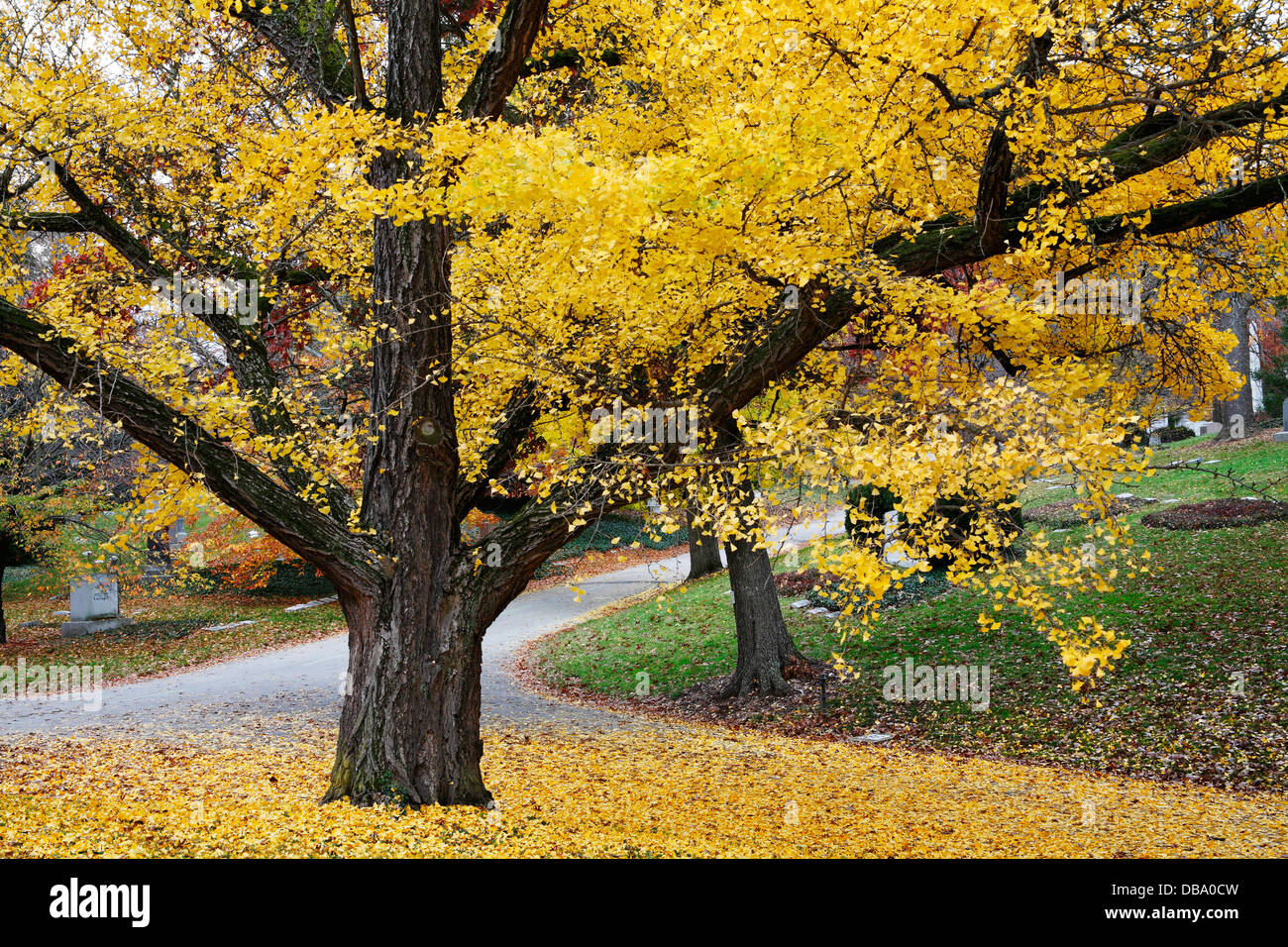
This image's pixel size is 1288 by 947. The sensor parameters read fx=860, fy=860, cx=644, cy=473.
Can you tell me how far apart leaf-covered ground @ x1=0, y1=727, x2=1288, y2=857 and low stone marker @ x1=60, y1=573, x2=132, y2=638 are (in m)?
8.90

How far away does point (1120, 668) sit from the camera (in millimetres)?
9898

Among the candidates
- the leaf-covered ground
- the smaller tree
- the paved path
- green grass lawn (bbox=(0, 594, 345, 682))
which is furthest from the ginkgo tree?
the smaller tree

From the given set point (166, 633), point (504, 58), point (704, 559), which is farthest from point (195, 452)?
point (704, 559)

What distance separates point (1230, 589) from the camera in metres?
11.2

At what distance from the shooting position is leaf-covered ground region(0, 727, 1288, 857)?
5.16m

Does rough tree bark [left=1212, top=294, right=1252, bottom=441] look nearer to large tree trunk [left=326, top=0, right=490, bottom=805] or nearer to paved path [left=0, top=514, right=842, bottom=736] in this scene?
paved path [left=0, top=514, right=842, bottom=736]

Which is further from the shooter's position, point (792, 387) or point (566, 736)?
point (566, 736)

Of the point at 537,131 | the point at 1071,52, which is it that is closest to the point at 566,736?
the point at 537,131

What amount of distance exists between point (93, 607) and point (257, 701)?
25.7ft

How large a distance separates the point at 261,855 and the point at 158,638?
15011 millimetres

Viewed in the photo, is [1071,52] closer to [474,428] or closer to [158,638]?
[474,428]

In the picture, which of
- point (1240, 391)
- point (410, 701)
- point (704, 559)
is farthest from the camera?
point (1240, 391)

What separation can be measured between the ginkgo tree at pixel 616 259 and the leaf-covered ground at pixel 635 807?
971 millimetres

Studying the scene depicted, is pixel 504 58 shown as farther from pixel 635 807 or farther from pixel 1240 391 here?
pixel 1240 391
